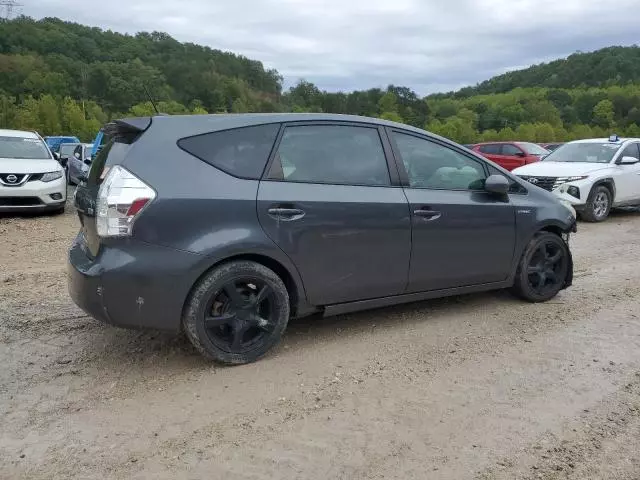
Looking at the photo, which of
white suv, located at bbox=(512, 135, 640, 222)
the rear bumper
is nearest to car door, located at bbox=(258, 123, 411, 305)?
the rear bumper

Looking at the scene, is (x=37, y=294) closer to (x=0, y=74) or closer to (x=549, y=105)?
(x=0, y=74)

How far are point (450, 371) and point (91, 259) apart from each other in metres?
2.37

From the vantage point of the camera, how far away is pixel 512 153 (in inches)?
750

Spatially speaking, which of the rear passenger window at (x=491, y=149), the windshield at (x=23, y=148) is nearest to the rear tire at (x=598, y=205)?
the rear passenger window at (x=491, y=149)

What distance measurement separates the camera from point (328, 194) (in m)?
3.85

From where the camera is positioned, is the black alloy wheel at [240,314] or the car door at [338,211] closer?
the black alloy wheel at [240,314]

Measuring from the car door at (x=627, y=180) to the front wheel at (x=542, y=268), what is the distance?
6.58 metres

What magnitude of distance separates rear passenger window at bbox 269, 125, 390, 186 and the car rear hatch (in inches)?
35.9

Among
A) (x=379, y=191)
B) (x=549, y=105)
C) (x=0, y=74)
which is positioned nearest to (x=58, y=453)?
(x=379, y=191)

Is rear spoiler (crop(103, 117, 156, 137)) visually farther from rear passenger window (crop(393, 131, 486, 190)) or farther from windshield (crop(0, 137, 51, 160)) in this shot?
windshield (crop(0, 137, 51, 160))

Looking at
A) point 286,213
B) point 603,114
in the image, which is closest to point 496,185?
point 286,213

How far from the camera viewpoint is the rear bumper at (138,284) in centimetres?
329

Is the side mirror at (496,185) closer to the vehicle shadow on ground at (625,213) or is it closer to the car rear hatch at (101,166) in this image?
the car rear hatch at (101,166)

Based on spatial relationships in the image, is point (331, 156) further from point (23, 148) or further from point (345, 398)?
point (23, 148)
